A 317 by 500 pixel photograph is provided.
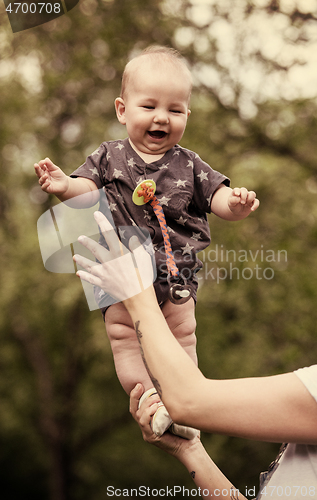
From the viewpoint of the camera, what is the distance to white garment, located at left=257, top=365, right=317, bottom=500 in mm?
1304

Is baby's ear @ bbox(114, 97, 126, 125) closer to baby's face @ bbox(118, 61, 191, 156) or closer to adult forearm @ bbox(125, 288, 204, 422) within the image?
baby's face @ bbox(118, 61, 191, 156)

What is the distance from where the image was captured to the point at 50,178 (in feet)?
4.85

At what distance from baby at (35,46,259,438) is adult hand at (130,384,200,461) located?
1.4 inches

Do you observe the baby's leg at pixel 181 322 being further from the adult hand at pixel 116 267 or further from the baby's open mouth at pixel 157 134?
the baby's open mouth at pixel 157 134

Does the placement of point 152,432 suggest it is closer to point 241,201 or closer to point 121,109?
point 241,201

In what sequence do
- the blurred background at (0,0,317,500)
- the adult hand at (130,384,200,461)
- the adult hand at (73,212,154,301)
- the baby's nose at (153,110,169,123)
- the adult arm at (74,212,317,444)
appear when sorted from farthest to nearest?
the blurred background at (0,0,317,500)
the adult hand at (130,384,200,461)
the baby's nose at (153,110,169,123)
the adult hand at (73,212,154,301)
the adult arm at (74,212,317,444)

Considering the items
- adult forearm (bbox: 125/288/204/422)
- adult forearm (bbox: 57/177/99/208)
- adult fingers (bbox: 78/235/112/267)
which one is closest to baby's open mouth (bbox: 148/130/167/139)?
adult forearm (bbox: 57/177/99/208)

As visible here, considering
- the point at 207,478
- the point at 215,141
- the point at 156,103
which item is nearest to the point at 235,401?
the point at 207,478

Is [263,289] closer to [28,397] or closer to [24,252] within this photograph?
[24,252]

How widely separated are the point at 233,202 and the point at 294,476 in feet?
2.82

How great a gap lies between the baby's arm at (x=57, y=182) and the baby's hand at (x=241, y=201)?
0.49 metres

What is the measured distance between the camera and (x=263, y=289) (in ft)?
20.8

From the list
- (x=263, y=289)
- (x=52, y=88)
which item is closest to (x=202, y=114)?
(x=52, y=88)

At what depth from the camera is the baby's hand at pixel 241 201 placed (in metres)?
1.53
